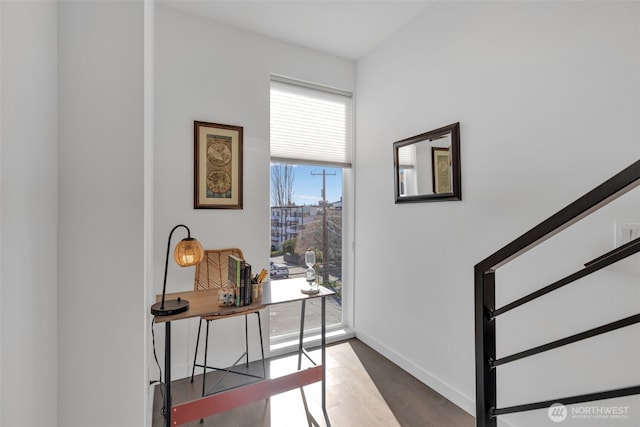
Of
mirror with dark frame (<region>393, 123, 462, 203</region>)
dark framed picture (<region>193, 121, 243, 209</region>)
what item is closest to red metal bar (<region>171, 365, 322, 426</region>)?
dark framed picture (<region>193, 121, 243, 209</region>)

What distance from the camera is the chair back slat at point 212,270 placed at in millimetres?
2400

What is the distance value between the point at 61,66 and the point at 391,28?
8.34ft

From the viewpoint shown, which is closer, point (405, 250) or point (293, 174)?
point (405, 250)

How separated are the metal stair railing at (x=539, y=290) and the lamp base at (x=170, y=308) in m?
1.50

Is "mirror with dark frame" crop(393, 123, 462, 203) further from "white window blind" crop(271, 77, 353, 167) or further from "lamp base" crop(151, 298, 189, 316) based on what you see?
"lamp base" crop(151, 298, 189, 316)

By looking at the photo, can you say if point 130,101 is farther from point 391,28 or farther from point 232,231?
point 391,28

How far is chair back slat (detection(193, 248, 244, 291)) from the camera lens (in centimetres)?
240

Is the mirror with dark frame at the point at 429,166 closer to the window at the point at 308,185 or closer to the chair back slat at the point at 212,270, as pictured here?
the window at the point at 308,185

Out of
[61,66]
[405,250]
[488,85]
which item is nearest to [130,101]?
[61,66]

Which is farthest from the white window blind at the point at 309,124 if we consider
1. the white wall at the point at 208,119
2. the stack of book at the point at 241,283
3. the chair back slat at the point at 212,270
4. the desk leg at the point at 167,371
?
the desk leg at the point at 167,371

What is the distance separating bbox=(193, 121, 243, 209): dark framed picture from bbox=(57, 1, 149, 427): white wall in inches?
61.4

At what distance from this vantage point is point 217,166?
253 centimetres

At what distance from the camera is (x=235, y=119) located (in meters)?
2.60

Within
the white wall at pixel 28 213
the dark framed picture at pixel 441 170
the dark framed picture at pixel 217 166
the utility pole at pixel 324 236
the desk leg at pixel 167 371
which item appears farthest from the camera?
the utility pole at pixel 324 236
